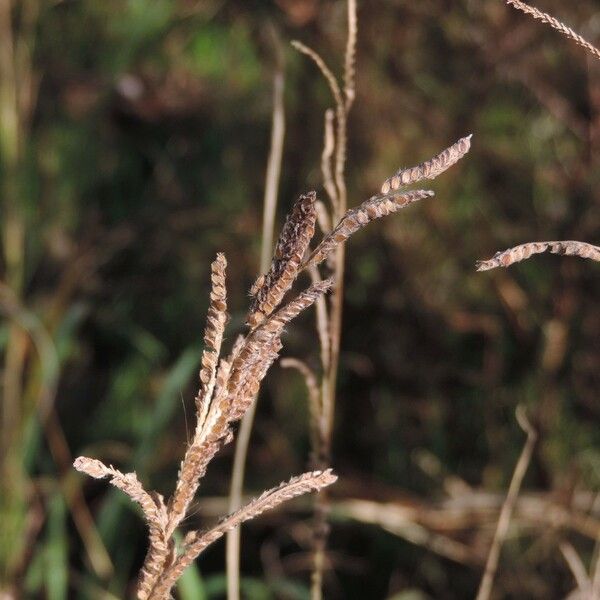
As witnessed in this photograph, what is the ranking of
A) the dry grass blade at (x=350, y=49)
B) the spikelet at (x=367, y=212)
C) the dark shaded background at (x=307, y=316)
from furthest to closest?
the dark shaded background at (x=307, y=316) → the dry grass blade at (x=350, y=49) → the spikelet at (x=367, y=212)

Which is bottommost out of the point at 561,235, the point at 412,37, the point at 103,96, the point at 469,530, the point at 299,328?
the point at 469,530

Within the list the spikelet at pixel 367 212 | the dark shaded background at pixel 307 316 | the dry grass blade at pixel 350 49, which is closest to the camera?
the spikelet at pixel 367 212

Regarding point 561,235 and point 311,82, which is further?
point 311,82

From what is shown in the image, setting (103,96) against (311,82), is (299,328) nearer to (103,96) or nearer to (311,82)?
(311,82)

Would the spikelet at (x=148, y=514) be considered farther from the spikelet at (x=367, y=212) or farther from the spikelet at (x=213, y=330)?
the spikelet at (x=367, y=212)

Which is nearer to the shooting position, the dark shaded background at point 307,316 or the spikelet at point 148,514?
the spikelet at point 148,514

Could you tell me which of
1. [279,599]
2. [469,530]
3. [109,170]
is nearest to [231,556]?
[279,599]

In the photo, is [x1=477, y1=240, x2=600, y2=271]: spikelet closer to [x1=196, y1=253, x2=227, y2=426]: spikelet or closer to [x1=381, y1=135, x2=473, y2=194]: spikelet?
[x1=381, y1=135, x2=473, y2=194]: spikelet

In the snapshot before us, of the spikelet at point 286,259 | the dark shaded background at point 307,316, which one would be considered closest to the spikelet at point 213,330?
the spikelet at point 286,259
